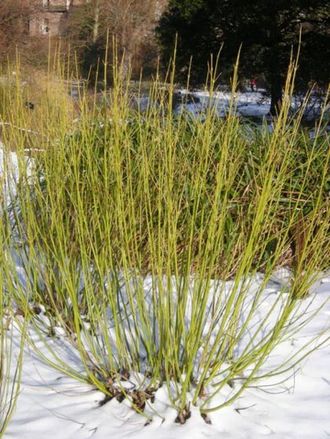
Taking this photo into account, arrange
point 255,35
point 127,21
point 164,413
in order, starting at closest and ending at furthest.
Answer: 1. point 164,413
2. point 255,35
3. point 127,21

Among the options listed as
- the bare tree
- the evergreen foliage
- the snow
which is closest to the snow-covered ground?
the snow

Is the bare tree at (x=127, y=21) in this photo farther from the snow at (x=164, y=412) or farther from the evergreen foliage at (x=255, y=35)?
the snow at (x=164, y=412)

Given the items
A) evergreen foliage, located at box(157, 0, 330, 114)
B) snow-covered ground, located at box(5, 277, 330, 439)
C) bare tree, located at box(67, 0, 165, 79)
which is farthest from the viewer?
bare tree, located at box(67, 0, 165, 79)

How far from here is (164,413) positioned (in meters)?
1.86

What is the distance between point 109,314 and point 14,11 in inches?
474

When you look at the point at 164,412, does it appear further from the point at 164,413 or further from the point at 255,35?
the point at 255,35

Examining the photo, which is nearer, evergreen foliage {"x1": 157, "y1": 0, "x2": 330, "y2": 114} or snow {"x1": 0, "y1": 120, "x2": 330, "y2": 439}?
snow {"x1": 0, "y1": 120, "x2": 330, "y2": 439}

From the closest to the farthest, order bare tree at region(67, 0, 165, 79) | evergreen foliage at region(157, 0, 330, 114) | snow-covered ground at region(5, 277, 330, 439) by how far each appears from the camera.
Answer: snow-covered ground at region(5, 277, 330, 439), evergreen foliage at region(157, 0, 330, 114), bare tree at region(67, 0, 165, 79)

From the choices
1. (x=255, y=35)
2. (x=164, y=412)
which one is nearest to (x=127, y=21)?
(x=255, y=35)

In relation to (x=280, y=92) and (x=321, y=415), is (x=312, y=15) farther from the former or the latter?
(x=321, y=415)

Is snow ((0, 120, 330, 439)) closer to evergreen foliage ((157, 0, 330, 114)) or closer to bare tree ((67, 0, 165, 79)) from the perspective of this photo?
evergreen foliage ((157, 0, 330, 114))

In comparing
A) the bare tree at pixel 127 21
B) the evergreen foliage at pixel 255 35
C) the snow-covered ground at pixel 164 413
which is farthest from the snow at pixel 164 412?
the bare tree at pixel 127 21

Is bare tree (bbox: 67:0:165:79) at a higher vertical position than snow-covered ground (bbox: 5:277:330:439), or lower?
higher

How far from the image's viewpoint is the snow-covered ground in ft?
5.77
